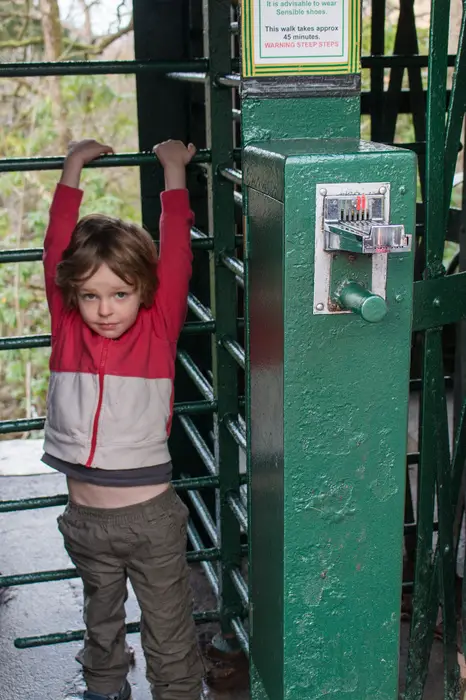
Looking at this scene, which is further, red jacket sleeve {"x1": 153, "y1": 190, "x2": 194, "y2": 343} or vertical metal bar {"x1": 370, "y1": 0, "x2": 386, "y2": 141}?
vertical metal bar {"x1": 370, "y1": 0, "x2": 386, "y2": 141}

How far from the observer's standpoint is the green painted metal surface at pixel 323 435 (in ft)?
5.02

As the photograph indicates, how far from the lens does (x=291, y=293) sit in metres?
1.54

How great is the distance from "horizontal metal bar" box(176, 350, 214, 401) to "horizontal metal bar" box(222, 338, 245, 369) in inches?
6.9

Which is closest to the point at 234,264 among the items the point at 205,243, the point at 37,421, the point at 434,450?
the point at 205,243

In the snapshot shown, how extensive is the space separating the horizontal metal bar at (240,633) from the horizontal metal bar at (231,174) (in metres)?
1.25

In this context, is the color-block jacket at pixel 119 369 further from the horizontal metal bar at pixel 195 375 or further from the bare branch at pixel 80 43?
the bare branch at pixel 80 43

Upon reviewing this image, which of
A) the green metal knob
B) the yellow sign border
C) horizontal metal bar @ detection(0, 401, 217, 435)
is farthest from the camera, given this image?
horizontal metal bar @ detection(0, 401, 217, 435)

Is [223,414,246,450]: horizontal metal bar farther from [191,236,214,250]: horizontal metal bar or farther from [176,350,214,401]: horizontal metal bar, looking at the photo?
[191,236,214,250]: horizontal metal bar

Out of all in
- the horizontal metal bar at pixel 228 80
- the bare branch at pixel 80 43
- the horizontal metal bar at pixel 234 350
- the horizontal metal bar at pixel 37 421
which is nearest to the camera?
the horizontal metal bar at pixel 228 80

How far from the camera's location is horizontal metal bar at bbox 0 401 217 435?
2.56 meters

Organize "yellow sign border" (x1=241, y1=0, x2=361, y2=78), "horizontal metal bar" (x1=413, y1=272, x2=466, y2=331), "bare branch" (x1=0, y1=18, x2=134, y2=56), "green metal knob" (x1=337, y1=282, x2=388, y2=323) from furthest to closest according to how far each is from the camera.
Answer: "bare branch" (x1=0, y1=18, x2=134, y2=56) → "horizontal metal bar" (x1=413, y1=272, x2=466, y2=331) → "yellow sign border" (x1=241, y1=0, x2=361, y2=78) → "green metal knob" (x1=337, y1=282, x2=388, y2=323)

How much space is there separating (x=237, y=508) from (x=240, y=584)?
235 millimetres

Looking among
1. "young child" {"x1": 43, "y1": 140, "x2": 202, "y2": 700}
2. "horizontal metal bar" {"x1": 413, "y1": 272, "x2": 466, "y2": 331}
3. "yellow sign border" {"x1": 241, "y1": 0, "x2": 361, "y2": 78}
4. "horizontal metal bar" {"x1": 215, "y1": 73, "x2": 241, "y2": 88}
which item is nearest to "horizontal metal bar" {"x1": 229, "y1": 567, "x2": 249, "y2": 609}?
A: "young child" {"x1": 43, "y1": 140, "x2": 202, "y2": 700}

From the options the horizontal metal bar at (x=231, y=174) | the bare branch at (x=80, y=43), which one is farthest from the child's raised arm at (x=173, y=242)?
the bare branch at (x=80, y=43)
